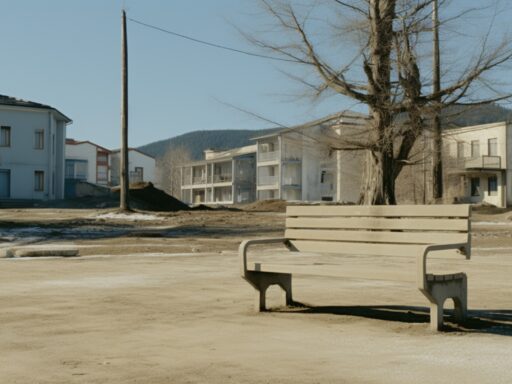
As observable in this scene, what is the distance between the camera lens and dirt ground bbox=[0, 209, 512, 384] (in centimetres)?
429

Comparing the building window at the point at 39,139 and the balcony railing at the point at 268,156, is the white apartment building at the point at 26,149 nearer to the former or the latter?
the building window at the point at 39,139

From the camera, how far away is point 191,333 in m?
5.64

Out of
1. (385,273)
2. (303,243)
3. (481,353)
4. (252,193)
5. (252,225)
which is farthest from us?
(252,193)

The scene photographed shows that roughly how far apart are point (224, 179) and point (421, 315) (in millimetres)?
84544

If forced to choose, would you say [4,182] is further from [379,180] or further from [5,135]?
[379,180]

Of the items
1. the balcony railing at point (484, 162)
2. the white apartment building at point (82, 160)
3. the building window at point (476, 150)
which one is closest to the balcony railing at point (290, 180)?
the building window at point (476, 150)

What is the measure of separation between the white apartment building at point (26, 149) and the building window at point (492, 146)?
1281 inches

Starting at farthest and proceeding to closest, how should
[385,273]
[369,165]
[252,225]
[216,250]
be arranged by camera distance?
1. [252,225]
2. [369,165]
3. [216,250]
4. [385,273]

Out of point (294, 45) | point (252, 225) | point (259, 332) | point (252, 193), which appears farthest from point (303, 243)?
point (252, 193)

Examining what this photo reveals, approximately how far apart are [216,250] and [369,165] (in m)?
4.72

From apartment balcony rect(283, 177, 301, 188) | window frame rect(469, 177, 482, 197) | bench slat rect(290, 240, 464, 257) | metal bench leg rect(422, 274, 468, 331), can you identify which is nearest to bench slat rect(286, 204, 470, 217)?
bench slat rect(290, 240, 464, 257)

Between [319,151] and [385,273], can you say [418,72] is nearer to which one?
[319,151]

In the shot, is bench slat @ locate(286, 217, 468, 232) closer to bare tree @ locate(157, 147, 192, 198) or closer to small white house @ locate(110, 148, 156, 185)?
small white house @ locate(110, 148, 156, 185)

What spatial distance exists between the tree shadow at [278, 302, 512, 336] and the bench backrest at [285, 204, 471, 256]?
21.3 inches
